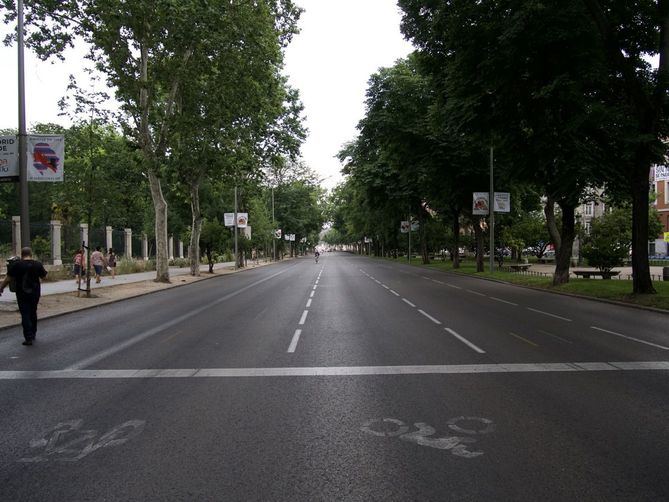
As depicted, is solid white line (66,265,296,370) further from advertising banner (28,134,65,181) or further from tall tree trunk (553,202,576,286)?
tall tree trunk (553,202,576,286)

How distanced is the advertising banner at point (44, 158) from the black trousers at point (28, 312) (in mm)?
6070

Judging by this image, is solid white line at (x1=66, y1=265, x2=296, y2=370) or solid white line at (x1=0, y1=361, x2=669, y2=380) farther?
solid white line at (x1=66, y1=265, x2=296, y2=370)

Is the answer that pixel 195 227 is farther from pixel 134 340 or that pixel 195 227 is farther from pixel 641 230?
pixel 641 230

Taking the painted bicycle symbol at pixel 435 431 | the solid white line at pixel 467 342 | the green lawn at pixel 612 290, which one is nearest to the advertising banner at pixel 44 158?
the solid white line at pixel 467 342

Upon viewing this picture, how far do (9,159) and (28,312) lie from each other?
6.91m

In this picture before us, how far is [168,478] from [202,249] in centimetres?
3519

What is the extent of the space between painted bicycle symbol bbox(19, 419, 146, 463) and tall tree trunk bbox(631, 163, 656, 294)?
650 inches

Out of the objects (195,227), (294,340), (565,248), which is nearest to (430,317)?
(294,340)

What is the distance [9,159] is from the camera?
14.7 meters

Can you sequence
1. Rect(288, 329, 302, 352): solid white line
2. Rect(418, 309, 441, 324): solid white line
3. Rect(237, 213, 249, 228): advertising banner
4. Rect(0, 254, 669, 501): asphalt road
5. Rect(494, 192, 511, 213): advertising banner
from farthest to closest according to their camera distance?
Rect(237, 213, 249, 228): advertising banner
Rect(494, 192, 511, 213): advertising banner
Rect(418, 309, 441, 324): solid white line
Rect(288, 329, 302, 352): solid white line
Rect(0, 254, 669, 501): asphalt road

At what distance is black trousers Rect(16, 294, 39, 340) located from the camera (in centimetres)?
968

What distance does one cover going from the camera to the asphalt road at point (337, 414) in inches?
154

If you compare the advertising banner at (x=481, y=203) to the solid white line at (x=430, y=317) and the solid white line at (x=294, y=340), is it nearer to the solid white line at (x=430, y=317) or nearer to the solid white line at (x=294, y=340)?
the solid white line at (x=430, y=317)

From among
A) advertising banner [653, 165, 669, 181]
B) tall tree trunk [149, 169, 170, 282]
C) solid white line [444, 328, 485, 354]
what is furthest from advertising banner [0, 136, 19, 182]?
advertising banner [653, 165, 669, 181]
